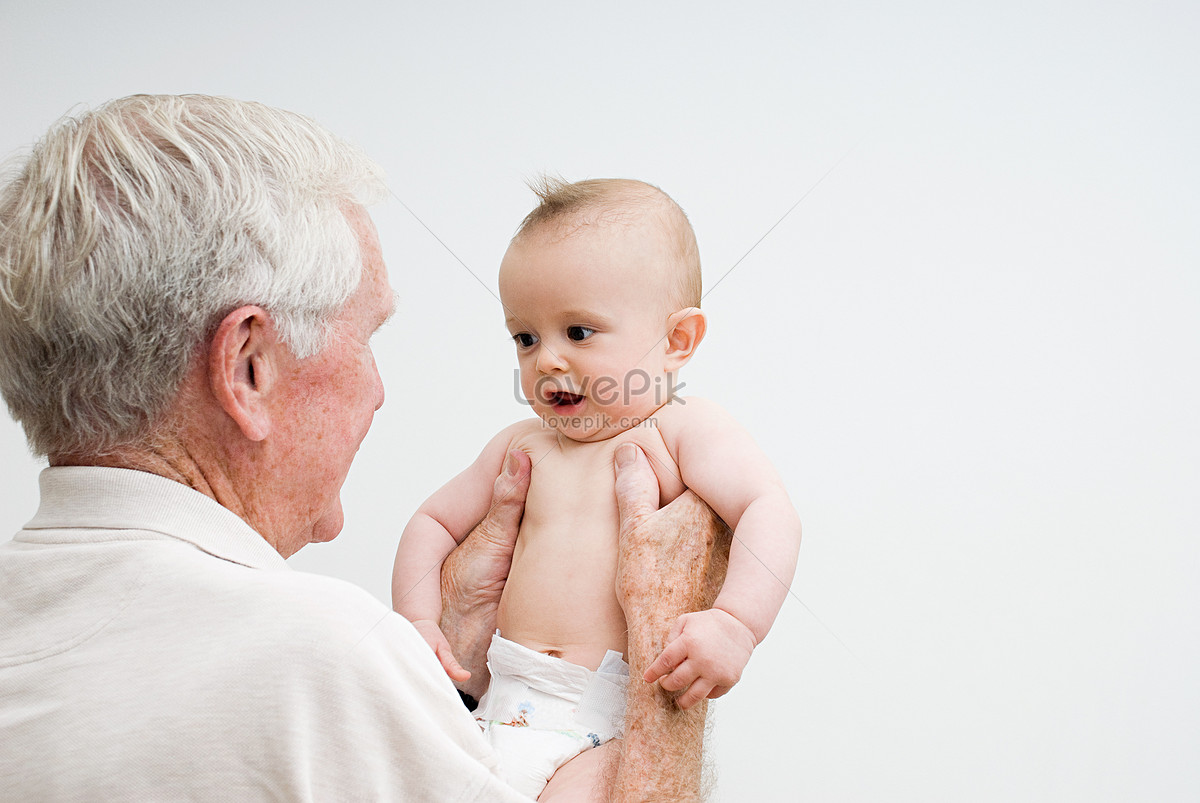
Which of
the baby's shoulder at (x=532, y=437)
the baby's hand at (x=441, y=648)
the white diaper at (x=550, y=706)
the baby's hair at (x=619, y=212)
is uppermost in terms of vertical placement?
the baby's hair at (x=619, y=212)

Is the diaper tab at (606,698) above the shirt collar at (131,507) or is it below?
below

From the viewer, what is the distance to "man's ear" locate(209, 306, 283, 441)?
2.94 ft

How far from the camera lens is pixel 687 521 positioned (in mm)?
1371

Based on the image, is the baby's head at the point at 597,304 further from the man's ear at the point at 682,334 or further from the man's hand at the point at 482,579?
the man's hand at the point at 482,579

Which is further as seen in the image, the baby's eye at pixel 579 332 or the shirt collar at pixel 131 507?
the baby's eye at pixel 579 332

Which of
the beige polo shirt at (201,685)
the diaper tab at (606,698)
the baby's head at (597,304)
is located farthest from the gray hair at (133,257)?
the diaper tab at (606,698)

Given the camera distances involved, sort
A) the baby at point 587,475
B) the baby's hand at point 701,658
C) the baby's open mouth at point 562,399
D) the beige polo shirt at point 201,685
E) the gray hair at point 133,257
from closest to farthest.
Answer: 1. the beige polo shirt at point 201,685
2. the gray hair at point 133,257
3. the baby's hand at point 701,658
4. the baby at point 587,475
5. the baby's open mouth at point 562,399

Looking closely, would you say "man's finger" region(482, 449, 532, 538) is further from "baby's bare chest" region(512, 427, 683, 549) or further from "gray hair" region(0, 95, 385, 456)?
"gray hair" region(0, 95, 385, 456)

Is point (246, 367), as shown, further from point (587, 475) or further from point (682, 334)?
point (682, 334)

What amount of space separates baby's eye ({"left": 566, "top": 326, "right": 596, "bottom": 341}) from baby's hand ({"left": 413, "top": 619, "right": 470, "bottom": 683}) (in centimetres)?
52

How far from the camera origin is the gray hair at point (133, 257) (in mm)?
856

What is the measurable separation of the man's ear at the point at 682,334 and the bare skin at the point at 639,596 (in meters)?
0.22

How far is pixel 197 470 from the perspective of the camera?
0.93 m

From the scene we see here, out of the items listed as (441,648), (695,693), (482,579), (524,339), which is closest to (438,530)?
(482,579)
